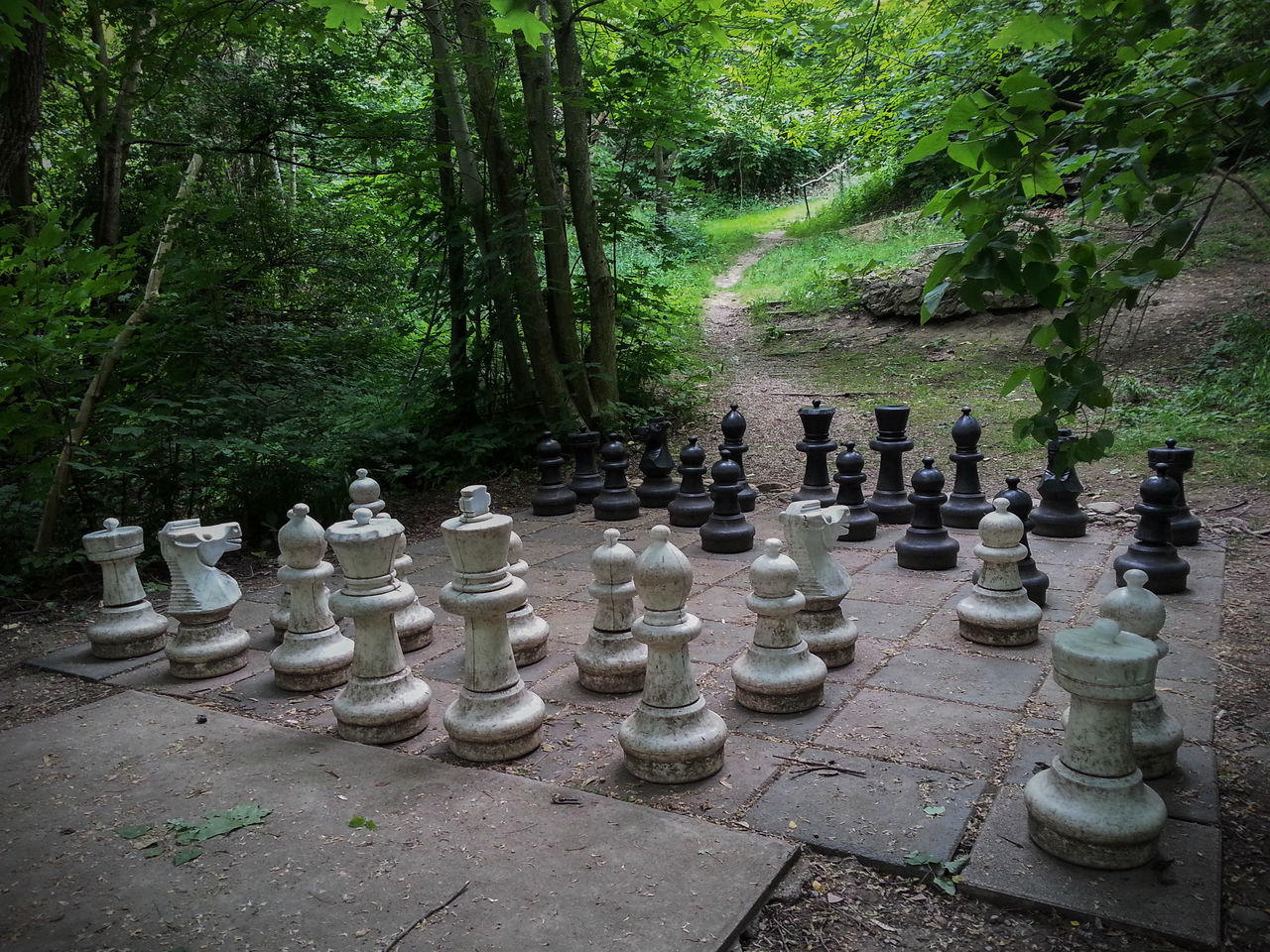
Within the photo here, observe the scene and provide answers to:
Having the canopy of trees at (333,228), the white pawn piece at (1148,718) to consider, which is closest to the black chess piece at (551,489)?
the canopy of trees at (333,228)

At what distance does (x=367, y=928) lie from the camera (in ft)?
5.67

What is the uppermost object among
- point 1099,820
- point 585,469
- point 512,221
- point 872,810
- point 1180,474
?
point 512,221

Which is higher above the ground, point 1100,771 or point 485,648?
point 485,648

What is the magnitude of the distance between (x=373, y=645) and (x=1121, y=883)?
79.3 inches

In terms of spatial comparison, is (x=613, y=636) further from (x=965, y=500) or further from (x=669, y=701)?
(x=965, y=500)

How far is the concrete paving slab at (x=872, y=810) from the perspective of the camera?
1972 mm

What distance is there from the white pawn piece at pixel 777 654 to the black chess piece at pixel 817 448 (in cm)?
214

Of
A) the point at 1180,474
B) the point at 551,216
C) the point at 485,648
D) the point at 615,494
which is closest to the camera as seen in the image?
the point at 485,648

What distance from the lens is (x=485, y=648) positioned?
8.16ft

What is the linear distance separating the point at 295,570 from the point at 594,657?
→ 43.5 inches

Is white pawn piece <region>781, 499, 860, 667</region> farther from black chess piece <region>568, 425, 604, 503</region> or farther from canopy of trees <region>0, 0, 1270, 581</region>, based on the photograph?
black chess piece <region>568, 425, 604, 503</region>

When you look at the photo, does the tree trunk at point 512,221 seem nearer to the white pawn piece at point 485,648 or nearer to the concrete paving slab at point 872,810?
the white pawn piece at point 485,648

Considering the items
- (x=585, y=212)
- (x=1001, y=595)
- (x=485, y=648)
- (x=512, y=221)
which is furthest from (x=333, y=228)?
(x=1001, y=595)

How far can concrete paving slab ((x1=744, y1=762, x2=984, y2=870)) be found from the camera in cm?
197
